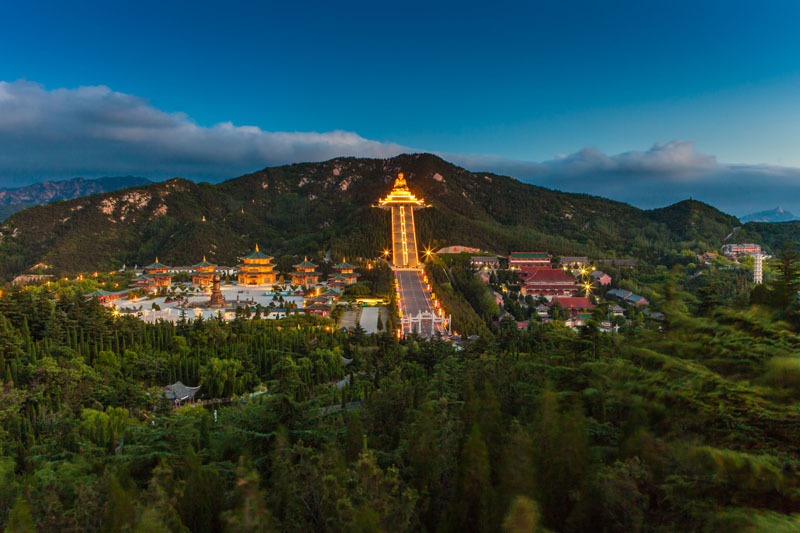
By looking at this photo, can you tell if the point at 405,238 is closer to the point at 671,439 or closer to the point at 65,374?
the point at 65,374

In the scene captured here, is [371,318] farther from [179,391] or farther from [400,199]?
[400,199]

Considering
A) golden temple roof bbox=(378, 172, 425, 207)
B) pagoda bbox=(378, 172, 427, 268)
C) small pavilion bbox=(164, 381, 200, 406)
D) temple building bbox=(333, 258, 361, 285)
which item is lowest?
small pavilion bbox=(164, 381, 200, 406)

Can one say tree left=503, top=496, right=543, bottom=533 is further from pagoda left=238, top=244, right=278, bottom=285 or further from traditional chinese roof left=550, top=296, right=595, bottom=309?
pagoda left=238, top=244, right=278, bottom=285

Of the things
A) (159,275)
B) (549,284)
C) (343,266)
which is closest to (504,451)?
(549,284)

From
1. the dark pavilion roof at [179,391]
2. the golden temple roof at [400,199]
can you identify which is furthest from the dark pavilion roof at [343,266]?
the dark pavilion roof at [179,391]

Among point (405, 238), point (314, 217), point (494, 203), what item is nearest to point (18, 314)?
point (405, 238)

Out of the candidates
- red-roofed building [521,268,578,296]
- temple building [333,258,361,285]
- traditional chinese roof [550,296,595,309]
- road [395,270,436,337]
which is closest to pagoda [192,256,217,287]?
temple building [333,258,361,285]
